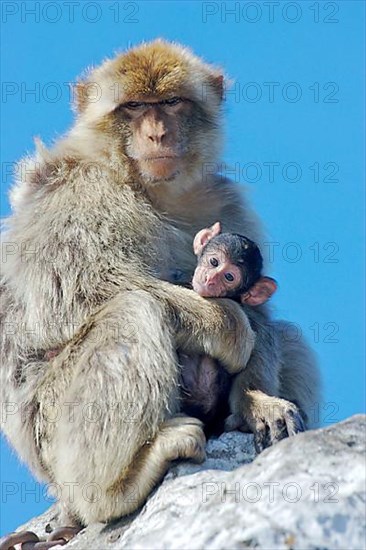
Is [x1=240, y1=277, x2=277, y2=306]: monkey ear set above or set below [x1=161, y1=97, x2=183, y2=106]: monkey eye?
below

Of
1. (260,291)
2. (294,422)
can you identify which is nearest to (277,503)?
(294,422)

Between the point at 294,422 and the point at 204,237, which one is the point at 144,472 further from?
the point at 204,237

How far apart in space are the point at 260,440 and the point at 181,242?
1363 mm

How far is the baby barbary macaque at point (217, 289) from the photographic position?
6289 millimetres

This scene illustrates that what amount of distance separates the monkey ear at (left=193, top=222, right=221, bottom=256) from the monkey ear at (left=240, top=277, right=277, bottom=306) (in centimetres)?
35

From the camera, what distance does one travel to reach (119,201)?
Result: 663cm

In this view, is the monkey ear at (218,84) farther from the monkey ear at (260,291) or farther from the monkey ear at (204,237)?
the monkey ear at (260,291)

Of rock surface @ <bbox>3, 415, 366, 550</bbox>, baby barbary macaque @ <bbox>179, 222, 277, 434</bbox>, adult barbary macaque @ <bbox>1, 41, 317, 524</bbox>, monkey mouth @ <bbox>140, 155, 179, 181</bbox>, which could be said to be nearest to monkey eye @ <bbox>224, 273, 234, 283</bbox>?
baby barbary macaque @ <bbox>179, 222, 277, 434</bbox>

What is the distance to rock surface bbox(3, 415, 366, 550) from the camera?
4273 mm

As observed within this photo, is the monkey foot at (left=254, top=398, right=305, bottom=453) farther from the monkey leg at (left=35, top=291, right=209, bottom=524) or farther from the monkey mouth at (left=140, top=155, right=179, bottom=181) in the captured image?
the monkey mouth at (left=140, top=155, right=179, bottom=181)

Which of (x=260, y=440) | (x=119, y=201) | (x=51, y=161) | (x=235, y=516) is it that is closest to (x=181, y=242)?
(x=119, y=201)

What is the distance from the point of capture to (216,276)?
6363mm

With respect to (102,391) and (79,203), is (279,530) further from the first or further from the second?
(79,203)

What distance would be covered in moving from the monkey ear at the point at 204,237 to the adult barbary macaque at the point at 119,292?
182mm
